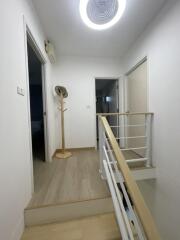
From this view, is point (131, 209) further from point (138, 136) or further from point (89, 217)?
point (138, 136)

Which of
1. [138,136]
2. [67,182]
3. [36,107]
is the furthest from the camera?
[36,107]

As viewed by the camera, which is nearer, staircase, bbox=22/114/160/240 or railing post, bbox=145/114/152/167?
staircase, bbox=22/114/160/240

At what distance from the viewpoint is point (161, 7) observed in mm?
2078

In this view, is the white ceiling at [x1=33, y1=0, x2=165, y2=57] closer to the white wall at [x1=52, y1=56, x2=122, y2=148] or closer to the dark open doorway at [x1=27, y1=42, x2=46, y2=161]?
the white wall at [x1=52, y1=56, x2=122, y2=148]

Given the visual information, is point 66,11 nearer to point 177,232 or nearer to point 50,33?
point 50,33

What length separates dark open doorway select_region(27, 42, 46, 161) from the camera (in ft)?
10.9

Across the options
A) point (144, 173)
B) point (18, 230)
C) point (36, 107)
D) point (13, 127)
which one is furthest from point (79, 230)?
point (36, 107)

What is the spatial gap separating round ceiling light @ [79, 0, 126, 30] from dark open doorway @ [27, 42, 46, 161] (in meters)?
1.14

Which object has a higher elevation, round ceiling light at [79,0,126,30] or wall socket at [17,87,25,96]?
round ceiling light at [79,0,126,30]

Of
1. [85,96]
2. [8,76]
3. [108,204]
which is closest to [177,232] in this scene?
[108,204]

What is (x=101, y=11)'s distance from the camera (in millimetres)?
1883

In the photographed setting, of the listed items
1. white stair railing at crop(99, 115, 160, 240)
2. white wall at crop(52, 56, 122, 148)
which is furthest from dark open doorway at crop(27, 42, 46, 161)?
white stair railing at crop(99, 115, 160, 240)

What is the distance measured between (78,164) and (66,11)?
2.53 metres

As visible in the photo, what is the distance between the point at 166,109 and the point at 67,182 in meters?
1.77
